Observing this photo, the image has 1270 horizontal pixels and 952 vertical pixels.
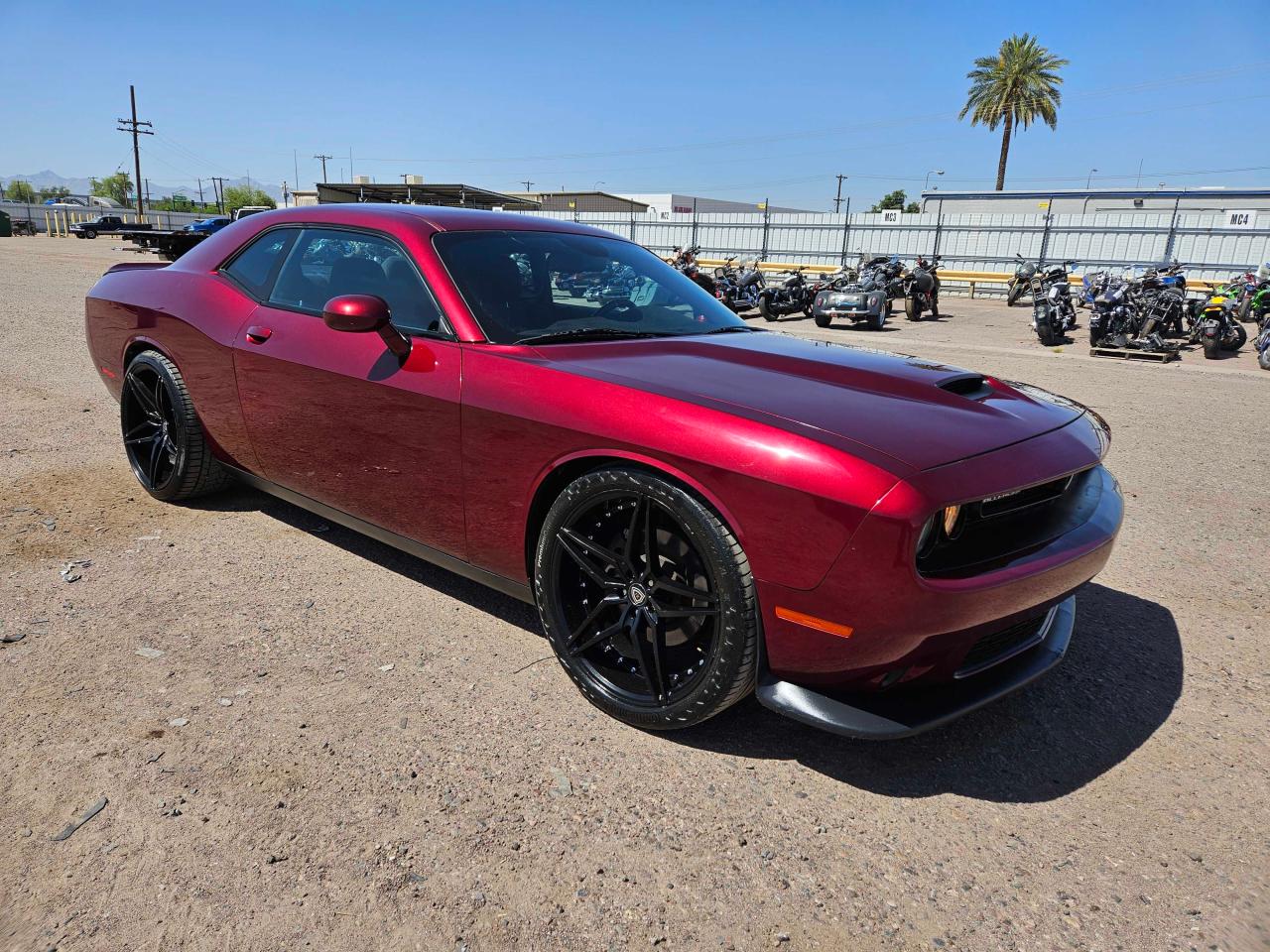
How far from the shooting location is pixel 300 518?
4.16m

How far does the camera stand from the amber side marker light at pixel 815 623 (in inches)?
79.0

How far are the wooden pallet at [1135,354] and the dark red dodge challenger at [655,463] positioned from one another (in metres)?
11.1

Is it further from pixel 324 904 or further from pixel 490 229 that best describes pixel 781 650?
pixel 490 229

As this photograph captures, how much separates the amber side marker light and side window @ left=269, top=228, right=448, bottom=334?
5.00 ft

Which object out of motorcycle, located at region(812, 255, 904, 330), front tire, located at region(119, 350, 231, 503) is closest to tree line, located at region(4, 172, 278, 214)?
motorcycle, located at region(812, 255, 904, 330)

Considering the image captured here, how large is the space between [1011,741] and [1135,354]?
11995 millimetres

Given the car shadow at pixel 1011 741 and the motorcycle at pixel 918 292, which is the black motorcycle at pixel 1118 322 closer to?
the motorcycle at pixel 918 292

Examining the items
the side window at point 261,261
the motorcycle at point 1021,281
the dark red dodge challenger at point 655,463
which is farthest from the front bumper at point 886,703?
the motorcycle at point 1021,281

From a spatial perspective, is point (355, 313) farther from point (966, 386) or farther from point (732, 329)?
point (966, 386)

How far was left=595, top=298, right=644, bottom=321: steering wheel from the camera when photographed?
3141mm

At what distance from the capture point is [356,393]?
9.78 ft

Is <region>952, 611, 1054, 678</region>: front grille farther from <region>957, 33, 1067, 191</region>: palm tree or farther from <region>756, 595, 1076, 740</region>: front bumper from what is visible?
<region>957, 33, 1067, 191</region>: palm tree

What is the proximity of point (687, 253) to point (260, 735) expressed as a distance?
55.8 ft

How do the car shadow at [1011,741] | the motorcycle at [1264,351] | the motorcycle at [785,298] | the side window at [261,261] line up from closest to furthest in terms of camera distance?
the car shadow at [1011,741], the side window at [261,261], the motorcycle at [1264,351], the motorcycle at [785,298]
